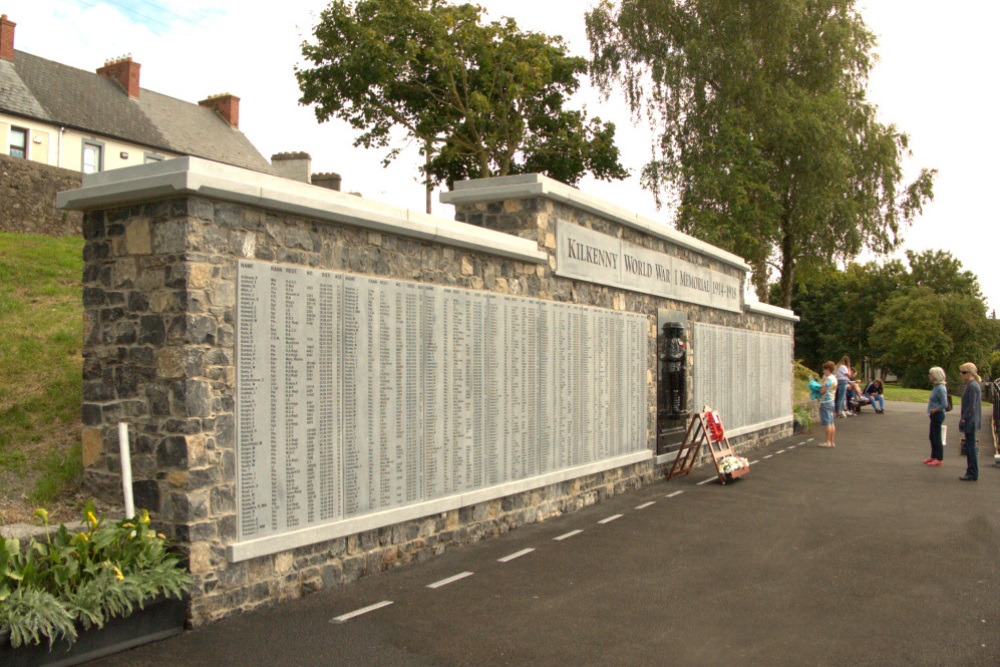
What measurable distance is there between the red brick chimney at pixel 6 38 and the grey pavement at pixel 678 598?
106ft

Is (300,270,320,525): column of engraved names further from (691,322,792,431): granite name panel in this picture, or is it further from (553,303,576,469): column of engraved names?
(691,322,792,431): granite name panel

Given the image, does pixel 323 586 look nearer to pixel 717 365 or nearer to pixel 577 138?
pixel 717 365

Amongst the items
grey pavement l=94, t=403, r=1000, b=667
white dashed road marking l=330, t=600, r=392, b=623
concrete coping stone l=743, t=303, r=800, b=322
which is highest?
concrete coping stone l=743, t=303, r=800, b=322

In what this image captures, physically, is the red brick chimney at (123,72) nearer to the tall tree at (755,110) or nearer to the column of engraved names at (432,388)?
the tall tree at (755,110)

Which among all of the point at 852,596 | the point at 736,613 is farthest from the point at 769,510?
the point at 736,613

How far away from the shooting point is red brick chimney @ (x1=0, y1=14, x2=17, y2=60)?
3309 cm

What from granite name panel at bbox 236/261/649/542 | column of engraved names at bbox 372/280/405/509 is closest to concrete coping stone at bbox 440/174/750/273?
granite name panel at bbox 236/261/649/542

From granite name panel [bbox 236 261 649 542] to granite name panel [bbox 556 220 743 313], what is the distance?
1.84 feet

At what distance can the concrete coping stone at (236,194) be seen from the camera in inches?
228

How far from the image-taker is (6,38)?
3319 cm

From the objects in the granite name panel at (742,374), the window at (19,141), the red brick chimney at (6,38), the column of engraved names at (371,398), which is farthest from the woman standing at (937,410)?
the red brick chimney at (6,38)

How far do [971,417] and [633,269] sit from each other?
561 cm

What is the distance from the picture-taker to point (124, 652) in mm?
5195

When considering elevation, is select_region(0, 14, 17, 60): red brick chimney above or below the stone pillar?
above
